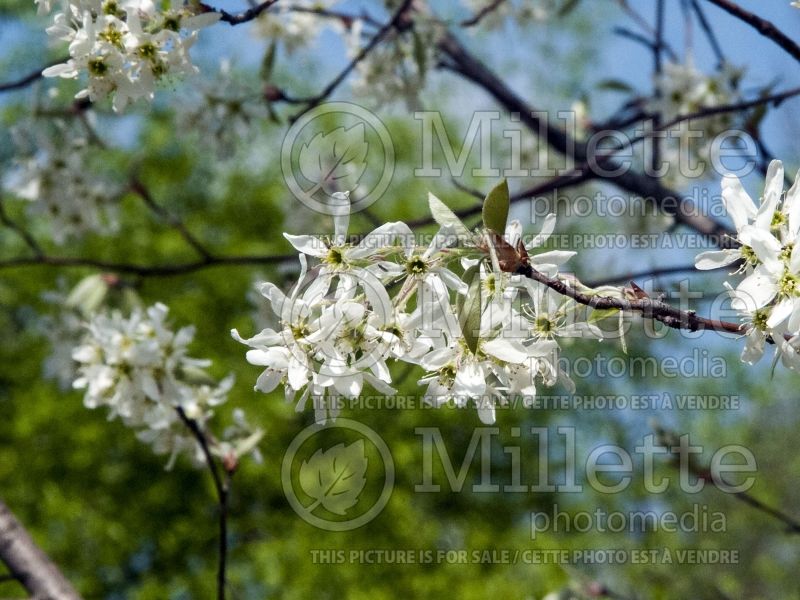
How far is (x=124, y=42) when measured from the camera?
3.85 feet

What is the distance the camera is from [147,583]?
582 cm

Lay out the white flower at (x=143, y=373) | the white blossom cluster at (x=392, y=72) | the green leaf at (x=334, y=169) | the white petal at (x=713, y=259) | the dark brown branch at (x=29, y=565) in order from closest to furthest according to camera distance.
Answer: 1. the white petal at (x=713, y=259)
2. the dark brown branch at (x=29, y=565)
3. the white flower at (x=143, y=373)
4. the white blossom cluster at (x=392, y=72)
5. the green leaf at (x=334, y=169)

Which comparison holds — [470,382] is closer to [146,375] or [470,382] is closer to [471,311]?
[471,311]

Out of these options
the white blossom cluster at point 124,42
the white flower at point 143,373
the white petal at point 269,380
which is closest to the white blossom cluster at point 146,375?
the white flower at point 143,373

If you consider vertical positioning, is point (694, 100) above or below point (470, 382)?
below

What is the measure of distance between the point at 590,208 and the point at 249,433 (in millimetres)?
1597

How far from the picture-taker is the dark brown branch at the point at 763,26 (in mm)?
1188

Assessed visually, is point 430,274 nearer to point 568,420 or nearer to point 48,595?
point 48,595

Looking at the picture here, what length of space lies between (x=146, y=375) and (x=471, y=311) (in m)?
0.86

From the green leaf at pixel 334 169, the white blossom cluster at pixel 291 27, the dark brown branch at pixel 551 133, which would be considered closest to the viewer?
the dark brown branch at pixel 551 133

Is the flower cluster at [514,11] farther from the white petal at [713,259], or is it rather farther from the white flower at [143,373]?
the white petal at [713,259]

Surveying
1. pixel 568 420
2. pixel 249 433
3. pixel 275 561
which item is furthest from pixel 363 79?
pixel 568 420

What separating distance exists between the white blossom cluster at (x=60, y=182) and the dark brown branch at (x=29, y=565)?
43.2 inches

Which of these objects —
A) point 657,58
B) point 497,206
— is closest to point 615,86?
point 657,58
